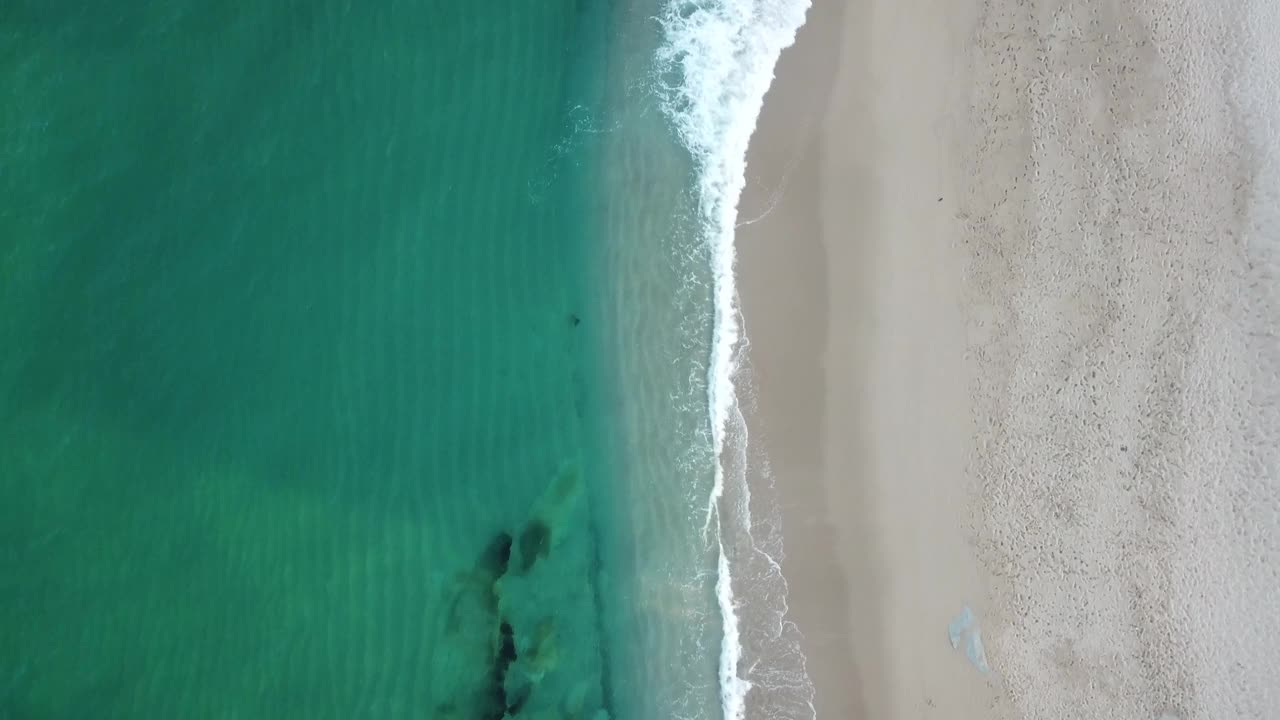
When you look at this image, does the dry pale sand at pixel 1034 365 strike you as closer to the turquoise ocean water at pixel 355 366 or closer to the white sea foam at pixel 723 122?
Answer: the white sea foam at pixel 723 122

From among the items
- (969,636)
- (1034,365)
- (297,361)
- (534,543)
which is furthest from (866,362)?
(297,361)

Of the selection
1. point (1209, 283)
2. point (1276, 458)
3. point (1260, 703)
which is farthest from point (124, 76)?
point (1260, 703)

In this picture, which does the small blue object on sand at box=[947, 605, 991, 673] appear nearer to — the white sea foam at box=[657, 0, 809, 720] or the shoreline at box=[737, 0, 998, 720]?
the shoreline at box=[737, 0, 998, 720]

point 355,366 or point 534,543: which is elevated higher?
point 355,366

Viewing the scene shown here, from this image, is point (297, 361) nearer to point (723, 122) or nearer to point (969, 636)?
point (723, 122)

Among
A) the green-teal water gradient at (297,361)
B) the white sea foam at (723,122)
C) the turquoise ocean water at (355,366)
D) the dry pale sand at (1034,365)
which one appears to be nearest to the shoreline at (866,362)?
A: the dry pale sand at (1034,365)

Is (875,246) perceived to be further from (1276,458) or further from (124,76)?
(124,76)
